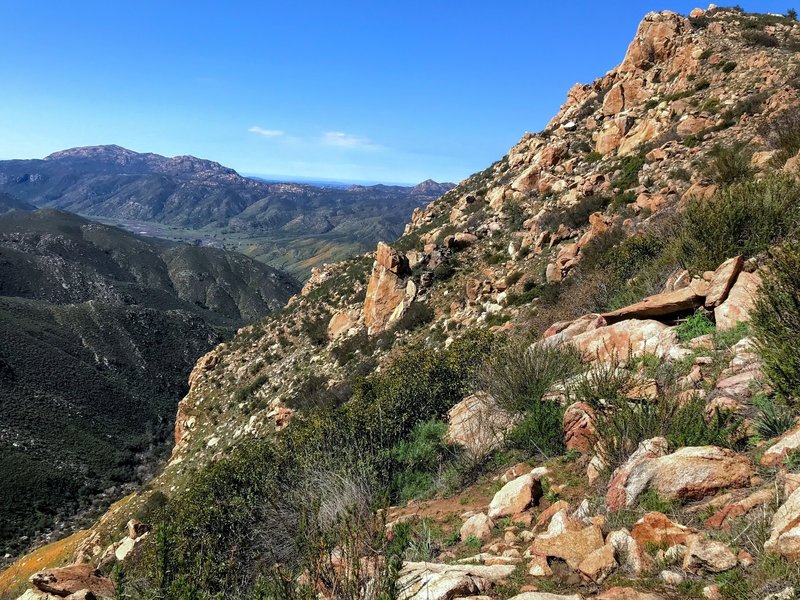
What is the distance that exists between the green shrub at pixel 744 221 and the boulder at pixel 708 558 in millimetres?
6163

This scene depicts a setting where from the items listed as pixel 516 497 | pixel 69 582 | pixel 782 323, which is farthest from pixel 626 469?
pixel 69 582

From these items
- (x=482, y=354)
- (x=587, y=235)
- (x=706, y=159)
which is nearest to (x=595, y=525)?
(x=482, y=354)

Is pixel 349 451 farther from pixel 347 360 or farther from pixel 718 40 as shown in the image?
pixel 718 40

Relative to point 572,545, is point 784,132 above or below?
above

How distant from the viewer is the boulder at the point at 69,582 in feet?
22.4

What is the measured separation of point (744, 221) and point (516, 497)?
6.64 metres

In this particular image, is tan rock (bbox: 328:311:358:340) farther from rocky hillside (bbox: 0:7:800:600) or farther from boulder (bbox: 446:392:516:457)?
boulder (bbox: 446:392:516:457)

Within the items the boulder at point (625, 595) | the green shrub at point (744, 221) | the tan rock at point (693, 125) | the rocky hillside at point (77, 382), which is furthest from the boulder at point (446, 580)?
the rocky hillside at point (77, 382)

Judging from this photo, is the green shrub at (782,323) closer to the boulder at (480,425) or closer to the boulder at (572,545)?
the boulder at (572,545)

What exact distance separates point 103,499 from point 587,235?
174 ft

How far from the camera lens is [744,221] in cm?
814

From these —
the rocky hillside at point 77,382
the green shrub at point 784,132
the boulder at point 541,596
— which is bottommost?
the rocky hillside at point 77,382

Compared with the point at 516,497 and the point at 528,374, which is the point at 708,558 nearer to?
the point at 516,497

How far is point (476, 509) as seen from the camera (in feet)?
19.4
